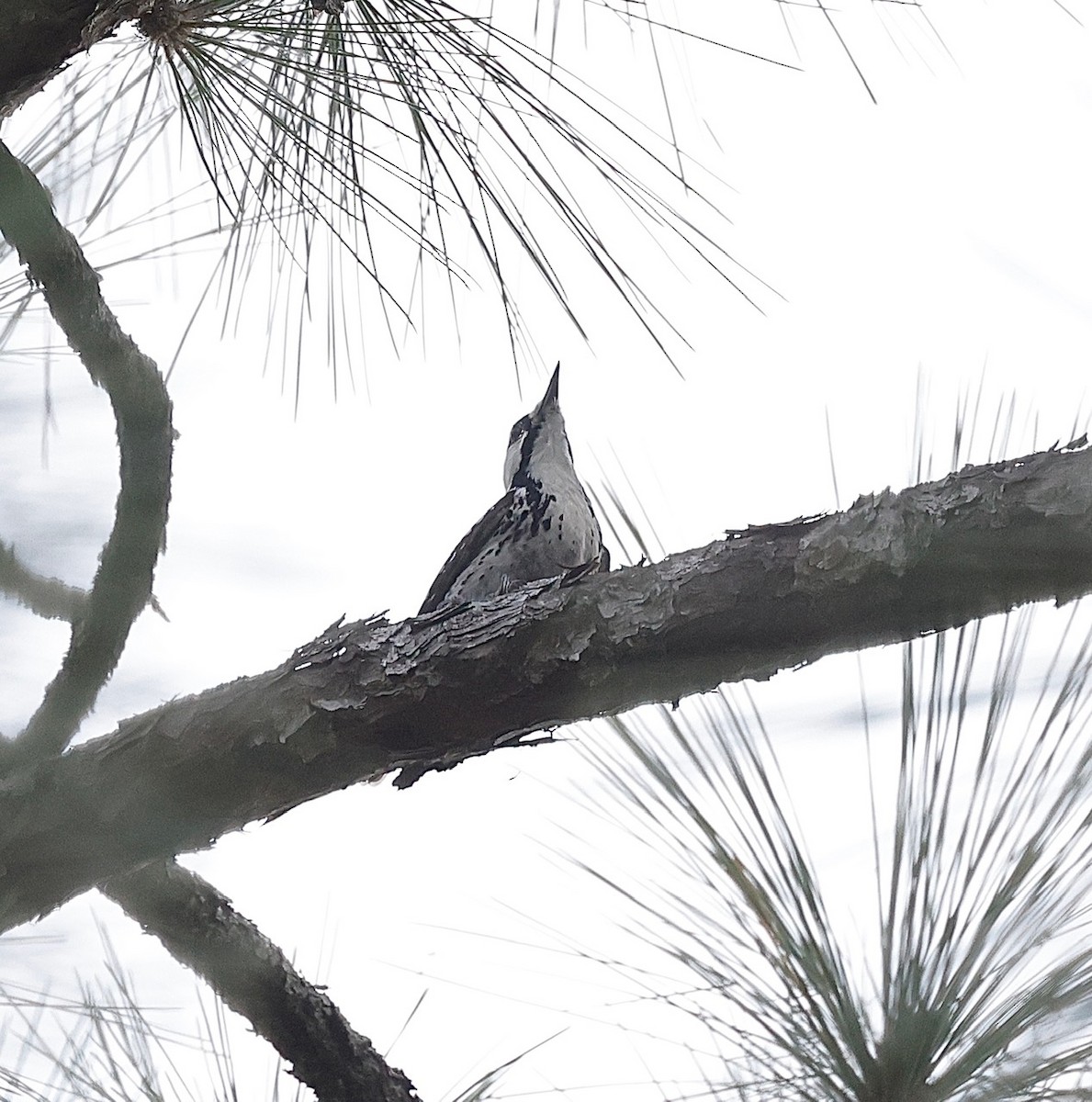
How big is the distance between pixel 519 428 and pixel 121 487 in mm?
1684

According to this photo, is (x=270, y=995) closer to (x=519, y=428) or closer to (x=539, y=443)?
(x=539, y=443)

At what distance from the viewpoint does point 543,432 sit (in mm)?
2949

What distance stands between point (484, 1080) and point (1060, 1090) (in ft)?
2.35

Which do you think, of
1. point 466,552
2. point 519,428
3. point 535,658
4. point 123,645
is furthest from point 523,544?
point 535,658

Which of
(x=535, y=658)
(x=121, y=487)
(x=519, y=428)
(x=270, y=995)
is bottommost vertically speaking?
(x=270, y=995)

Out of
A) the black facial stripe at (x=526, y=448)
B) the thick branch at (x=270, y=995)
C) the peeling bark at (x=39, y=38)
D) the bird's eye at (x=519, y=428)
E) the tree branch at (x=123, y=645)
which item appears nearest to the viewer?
the peeling bark at (x=39, y=38)

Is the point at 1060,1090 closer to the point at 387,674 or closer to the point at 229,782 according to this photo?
the point at 387,674

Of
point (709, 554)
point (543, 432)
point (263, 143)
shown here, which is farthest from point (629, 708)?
point (543, 432)

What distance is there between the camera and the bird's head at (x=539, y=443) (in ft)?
9.16

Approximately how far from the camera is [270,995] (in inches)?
59.0

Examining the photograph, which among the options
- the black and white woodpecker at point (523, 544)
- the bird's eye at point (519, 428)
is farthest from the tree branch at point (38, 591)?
the bird's eye at point (519, 428)

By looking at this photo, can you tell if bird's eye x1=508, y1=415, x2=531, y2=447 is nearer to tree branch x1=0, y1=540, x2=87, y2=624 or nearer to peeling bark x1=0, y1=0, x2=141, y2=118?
Result: tree branch x1=0, y1=540, x2=87, y2=624

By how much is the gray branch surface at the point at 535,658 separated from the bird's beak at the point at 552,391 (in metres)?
1.77

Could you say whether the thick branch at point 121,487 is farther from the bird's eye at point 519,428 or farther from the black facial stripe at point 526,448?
the bird's eye at point 519,428
